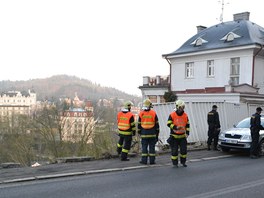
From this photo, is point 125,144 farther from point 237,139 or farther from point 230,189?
point 237,139

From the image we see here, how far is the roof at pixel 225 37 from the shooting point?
3231 centimetres

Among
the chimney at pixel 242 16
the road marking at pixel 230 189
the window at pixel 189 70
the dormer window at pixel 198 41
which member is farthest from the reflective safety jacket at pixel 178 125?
the chimney at pixel 242 16

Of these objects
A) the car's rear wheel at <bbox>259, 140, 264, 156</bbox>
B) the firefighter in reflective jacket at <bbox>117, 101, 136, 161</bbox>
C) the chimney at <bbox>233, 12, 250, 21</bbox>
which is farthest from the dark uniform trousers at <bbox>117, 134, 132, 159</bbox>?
the chimney at <bbox>233, 12, 250, 21</bbox>

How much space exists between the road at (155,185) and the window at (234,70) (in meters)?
23.4

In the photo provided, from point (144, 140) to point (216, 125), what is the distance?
16.0 ft

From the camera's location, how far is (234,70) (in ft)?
107

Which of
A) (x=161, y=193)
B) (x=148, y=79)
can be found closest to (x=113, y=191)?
(x=161, y=193)

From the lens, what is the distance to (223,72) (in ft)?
109

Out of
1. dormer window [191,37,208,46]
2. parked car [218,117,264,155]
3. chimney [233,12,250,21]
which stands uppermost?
chimney [233,12,250,21]

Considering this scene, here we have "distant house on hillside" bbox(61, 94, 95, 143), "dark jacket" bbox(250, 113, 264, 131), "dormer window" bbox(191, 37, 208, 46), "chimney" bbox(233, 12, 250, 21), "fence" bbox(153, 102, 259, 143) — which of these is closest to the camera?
"dark jacket" bbox(250, 113, 264, 131)

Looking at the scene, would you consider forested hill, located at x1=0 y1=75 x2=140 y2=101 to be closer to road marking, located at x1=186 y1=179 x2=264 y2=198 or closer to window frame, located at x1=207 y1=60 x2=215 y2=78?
window frame, located at x1=207 y1=60 x2=215 y2=78

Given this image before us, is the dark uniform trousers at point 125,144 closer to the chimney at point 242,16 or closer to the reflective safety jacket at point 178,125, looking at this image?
the reflective safety jacket at point 178,125

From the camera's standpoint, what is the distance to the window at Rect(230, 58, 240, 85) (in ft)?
105

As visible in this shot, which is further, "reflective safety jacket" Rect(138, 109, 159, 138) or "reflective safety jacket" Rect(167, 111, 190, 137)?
"reflective safety jacket" Rect(138, 109, 159, 138)
